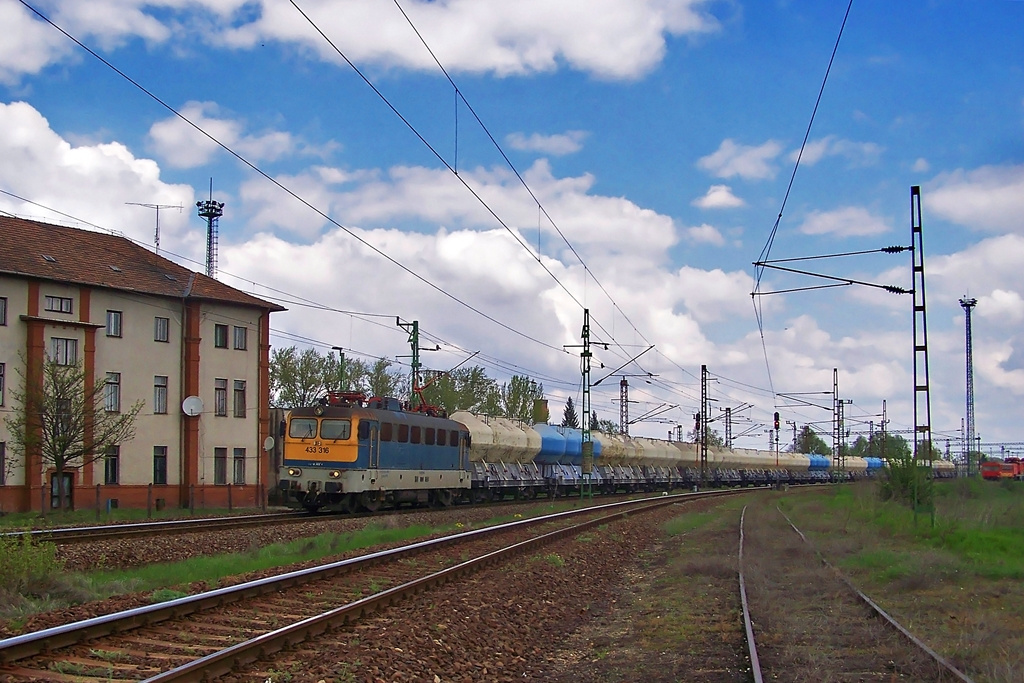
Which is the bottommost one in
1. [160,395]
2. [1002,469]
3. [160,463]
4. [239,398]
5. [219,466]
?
[1002,469]

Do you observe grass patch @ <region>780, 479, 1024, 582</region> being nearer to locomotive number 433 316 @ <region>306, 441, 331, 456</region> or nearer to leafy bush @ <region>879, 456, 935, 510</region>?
leafy bush @ <region>879, 456, 935, 510</region>

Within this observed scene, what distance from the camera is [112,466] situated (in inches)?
1634

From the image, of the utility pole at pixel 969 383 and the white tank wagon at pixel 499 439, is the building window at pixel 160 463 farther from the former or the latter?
the utility pole at pixel 969 383

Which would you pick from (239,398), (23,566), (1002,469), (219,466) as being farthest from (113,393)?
(1002,469)

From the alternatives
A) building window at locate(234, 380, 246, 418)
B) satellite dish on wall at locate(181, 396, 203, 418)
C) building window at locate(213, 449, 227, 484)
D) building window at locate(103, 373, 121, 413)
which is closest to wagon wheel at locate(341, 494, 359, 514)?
satellite dish on wall at locate(181, 396, 203, 418)

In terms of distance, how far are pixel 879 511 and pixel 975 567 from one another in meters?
17.1

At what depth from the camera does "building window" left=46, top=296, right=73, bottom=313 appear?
39.8 metres

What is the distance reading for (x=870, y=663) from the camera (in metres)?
10.4

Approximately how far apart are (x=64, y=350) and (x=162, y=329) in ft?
17.0

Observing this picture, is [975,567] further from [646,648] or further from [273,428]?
[273,428]

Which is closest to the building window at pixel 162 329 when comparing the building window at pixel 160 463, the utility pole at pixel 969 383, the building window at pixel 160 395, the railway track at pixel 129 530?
the building window at pixel 160 395

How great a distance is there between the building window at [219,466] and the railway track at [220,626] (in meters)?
31.3

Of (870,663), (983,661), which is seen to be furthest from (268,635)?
(983,661)

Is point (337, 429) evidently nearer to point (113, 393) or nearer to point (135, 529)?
point (135, 529)
